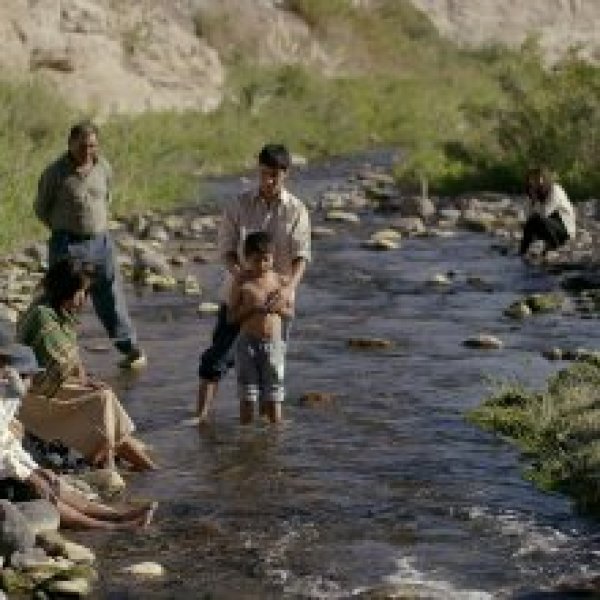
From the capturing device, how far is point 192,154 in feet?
93.9

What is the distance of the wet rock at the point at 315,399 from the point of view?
432 inches

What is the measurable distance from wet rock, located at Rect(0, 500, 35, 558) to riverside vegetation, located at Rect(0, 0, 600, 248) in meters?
9.48

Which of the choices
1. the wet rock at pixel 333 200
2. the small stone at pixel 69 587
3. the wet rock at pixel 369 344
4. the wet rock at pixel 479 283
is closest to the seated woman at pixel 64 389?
the small stone at pixel 69 587

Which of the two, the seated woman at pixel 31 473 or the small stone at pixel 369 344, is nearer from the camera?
the seated woman at pixel 31 473

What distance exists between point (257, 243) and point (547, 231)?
9.21 meters

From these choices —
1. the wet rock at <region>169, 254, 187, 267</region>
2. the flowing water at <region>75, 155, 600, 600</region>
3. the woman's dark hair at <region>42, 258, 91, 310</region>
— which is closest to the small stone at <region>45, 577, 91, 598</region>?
the flowing water at <region>75, 155, 600, 600</region>

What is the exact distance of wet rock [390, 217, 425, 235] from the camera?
69.0 feet

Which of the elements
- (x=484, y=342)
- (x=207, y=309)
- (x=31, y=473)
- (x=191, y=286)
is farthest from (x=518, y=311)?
(x=31, y=473)

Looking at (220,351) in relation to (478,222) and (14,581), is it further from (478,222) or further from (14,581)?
(478,222)

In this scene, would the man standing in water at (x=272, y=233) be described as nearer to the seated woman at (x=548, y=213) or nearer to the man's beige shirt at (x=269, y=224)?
the man's beige shirt at (x=269, y=224)

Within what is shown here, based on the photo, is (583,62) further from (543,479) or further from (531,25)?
(531,25)

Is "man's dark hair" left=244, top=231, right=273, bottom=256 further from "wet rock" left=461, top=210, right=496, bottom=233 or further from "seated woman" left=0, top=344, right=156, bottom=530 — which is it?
"wet rock" left=461, top=210, right=496, bottom=233

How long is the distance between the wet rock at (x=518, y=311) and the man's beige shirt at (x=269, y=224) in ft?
16.9

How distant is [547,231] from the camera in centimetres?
1828
